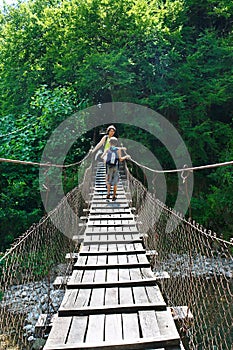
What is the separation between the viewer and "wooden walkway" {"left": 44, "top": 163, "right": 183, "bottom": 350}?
1.09 metres

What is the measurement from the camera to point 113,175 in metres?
3.49

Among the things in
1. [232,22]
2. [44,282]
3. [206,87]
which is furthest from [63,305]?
[232,22]

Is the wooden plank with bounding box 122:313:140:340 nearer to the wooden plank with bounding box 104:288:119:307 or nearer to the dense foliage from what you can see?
the wooden plank with bounding box 104:288:119:307

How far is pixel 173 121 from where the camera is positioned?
7457 mm

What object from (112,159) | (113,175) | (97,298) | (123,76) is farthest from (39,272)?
(123,76)

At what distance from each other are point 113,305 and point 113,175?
2.22 m

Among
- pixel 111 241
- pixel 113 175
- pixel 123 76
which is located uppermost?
pixel 123 76

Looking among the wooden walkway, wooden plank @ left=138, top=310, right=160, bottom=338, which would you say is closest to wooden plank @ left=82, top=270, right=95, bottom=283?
the wooden walkway

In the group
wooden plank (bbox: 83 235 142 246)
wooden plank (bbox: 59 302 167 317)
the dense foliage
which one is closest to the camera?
wooden plank (bbox: 59 302 167 317)

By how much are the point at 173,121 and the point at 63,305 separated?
259 inches

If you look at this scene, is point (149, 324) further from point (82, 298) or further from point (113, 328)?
point (82, 298)

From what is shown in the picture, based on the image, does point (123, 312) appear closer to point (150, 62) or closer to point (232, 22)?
point (150, 62)

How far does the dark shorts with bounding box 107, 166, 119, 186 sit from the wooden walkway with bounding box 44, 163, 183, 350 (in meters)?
1.15

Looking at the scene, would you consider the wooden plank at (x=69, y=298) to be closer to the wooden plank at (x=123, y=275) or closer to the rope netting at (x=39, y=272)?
the wooden plank at (x=123, y=275)
